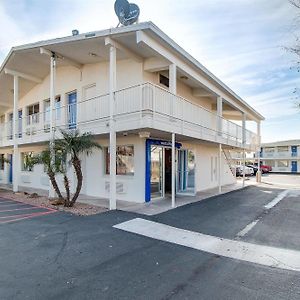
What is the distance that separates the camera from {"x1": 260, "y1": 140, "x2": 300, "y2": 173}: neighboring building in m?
46.5

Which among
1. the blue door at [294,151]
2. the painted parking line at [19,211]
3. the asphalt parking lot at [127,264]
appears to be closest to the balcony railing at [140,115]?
the asphalt parking lot at [127,264]

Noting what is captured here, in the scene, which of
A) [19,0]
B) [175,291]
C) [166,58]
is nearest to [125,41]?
[166,58]

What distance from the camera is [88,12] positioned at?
9750 millimetres

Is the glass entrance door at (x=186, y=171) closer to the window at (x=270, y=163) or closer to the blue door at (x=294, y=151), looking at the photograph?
the blue door at (x=294, y=151)

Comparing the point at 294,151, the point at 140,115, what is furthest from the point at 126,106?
the point at 294,151

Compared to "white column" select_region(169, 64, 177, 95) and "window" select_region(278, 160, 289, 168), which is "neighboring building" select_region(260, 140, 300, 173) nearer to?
"window" select_region(278, 160, 289, 168)

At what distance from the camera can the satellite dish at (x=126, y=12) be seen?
412 inches

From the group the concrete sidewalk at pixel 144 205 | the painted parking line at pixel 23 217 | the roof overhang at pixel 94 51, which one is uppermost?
the roof overhang at pixel 94 51

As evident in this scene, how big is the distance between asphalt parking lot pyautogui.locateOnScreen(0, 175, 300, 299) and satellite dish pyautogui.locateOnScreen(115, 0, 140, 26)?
24.7 ft

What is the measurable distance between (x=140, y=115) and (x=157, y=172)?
3.81 m

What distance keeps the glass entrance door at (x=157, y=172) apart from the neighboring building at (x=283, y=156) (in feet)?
137

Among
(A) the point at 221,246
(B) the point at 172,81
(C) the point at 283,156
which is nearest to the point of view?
Answer: (A) the point at 221,246

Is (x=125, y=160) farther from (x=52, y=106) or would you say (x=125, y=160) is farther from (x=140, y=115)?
(x=52, y=106)

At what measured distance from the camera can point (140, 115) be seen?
8.77 meters
